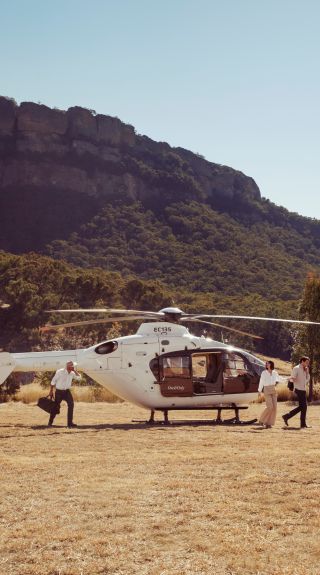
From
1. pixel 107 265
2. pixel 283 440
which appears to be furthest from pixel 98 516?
pixel 107 265

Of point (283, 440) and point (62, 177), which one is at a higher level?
point (62, 177)

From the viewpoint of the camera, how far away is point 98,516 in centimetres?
725

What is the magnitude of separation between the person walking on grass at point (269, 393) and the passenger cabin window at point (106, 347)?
160 inches

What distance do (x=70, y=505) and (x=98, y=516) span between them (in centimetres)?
63

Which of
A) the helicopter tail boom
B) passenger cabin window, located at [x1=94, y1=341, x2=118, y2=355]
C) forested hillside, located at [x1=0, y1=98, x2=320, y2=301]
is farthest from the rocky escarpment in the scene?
the helicopter tail boom

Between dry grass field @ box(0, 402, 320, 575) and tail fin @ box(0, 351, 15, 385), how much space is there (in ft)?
8.08

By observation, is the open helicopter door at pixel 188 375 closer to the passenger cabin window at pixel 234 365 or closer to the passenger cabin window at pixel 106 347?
the passenger cabin window at pixel 234 365

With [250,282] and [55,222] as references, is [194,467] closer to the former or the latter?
[250,282]

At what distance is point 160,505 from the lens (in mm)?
7715

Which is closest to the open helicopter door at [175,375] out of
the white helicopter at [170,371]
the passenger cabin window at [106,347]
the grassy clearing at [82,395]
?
the white helicopter at [170,371]

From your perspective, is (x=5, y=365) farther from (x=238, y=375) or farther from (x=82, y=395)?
(x=82, y=395)

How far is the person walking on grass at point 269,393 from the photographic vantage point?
16.1 meters

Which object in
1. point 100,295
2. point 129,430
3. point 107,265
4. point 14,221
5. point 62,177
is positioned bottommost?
point 129,430

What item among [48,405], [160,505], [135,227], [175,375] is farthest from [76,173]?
[160,505]
